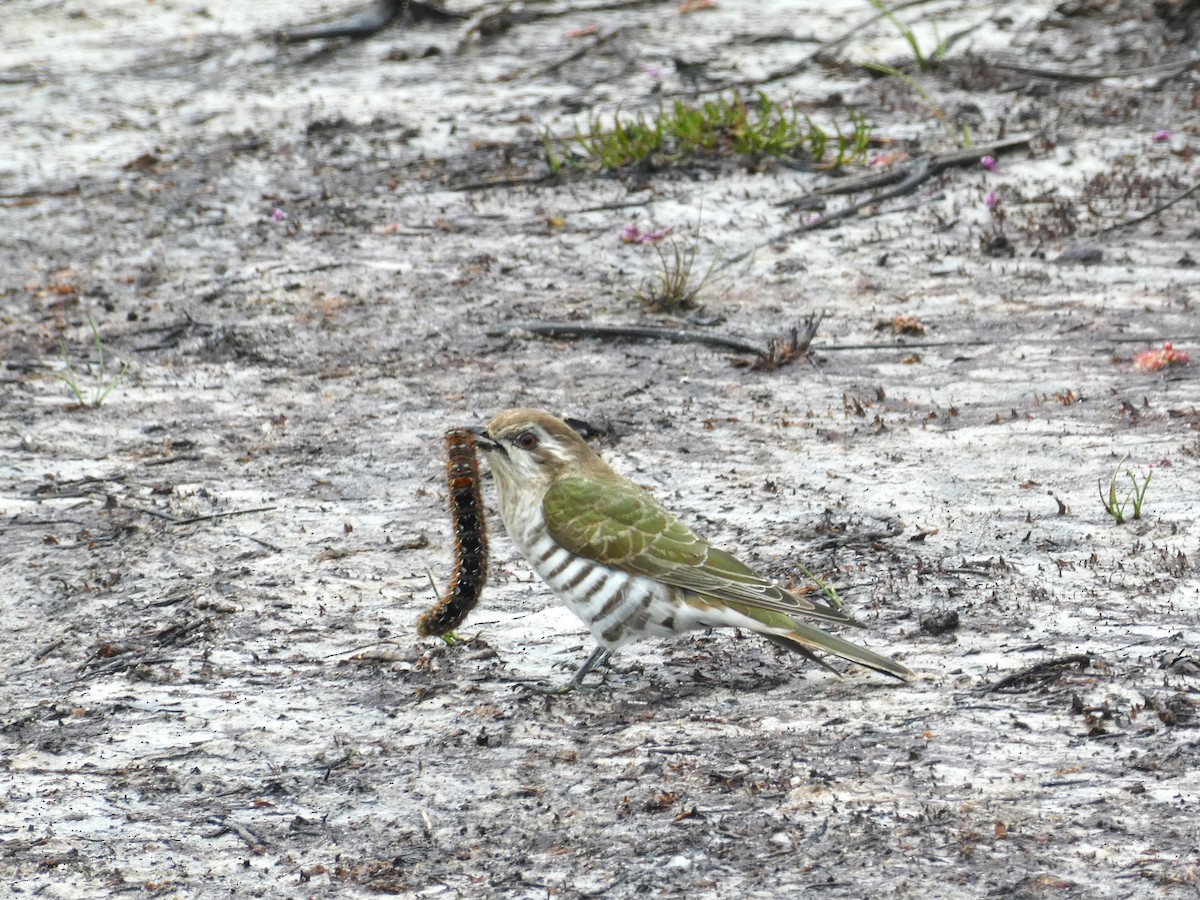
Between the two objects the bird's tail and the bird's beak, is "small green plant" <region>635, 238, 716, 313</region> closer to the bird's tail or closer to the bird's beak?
the bird's beak

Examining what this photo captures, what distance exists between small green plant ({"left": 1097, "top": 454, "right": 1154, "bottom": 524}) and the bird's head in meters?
2.09

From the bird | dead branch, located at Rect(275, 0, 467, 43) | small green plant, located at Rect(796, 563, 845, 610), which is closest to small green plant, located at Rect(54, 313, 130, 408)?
the bird

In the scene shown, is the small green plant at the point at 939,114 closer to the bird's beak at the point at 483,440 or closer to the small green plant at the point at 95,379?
the small green plant at the point at 95,379

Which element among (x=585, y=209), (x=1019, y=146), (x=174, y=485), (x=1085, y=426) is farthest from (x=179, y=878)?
(x=1019, y=146)

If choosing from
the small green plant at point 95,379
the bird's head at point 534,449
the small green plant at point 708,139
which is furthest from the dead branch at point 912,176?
the bird's head at point 534,449

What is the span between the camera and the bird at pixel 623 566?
4.88 m

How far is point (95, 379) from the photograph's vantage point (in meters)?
8.23

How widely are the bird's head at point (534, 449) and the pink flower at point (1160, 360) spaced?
3411 millimetres

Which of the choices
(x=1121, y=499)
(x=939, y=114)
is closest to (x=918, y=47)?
(x=939, y=114)

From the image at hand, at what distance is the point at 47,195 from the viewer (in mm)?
11203

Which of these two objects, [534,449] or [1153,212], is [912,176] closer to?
[1153,212]

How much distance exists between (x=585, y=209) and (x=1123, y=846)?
6699 mm

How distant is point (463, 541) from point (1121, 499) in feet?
8.90

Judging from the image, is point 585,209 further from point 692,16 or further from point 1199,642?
point 1199,642
